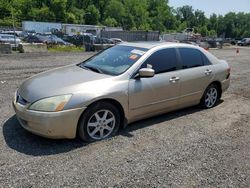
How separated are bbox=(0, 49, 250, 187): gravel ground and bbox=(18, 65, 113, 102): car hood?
2.34ft

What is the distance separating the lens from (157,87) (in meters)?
4.98

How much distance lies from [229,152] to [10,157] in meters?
3.10

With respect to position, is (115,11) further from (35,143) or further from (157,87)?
(35,143)

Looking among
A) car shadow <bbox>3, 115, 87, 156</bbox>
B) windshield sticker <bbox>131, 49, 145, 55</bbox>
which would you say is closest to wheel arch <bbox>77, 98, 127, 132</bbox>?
car shadow <bbox>3, 115, 87, 156</bbox>

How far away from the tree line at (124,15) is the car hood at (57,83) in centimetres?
4339

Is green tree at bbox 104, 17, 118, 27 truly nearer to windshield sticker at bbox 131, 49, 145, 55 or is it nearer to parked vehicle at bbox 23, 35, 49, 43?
parked vehicle at bbox 23, 35, 49, 43

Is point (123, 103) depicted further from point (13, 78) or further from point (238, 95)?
point (13, 78)

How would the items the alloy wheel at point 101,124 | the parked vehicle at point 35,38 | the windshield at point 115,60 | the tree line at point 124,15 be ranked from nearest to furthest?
the alloy wheel at point 101,124 < the windshield at point 115,60 < the parked vehicle at point 35,38 < the tree line at point 124,15

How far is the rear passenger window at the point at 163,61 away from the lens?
16.5 ft

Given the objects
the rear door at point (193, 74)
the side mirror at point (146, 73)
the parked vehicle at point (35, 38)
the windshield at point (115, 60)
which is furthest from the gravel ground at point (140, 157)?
the parked vehicle at point (35, 38)

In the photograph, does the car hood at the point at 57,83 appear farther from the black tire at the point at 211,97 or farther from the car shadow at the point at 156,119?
the black tire at the point at 211,97

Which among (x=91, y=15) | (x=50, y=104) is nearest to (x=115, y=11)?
(x=91, y=15)

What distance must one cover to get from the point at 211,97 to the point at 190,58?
118cm

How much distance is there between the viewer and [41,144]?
418 centimetres
